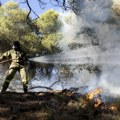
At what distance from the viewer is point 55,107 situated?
9.65 metres

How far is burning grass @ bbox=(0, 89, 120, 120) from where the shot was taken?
356 inches

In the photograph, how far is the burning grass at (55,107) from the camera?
9.05 metres

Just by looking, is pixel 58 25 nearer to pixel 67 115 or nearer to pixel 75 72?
pixel 75 72

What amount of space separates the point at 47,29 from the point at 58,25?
131 cm

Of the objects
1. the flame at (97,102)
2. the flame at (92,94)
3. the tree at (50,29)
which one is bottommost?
the flame at (97,102)

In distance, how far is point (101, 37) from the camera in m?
27.5

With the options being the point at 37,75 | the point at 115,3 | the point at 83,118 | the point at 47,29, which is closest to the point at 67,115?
the point at 83,118

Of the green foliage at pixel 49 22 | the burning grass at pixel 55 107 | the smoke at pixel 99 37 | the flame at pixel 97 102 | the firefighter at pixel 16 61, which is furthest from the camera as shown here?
the green foliage at pixel 49 22

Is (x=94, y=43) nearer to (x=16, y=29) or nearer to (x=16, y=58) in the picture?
(x=16, y=29)

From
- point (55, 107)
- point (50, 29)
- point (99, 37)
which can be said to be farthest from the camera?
point (50, 29)

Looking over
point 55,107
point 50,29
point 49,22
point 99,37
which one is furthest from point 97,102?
point 49,22

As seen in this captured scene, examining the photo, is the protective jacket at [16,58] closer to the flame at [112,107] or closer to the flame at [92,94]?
the flame at [92,94]

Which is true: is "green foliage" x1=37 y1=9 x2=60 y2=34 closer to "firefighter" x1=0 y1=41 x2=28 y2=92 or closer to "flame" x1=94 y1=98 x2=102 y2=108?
"firefighter" x1=0 y1=41 x2=28 y2=92

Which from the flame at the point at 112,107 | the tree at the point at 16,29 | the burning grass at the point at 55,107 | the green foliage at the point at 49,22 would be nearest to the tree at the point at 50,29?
the green foliage at the point at 49,22
